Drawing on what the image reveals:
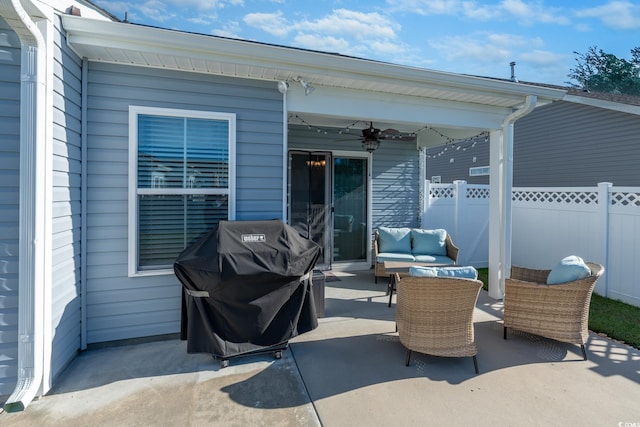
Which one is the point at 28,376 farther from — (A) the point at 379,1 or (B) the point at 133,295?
(A) the point at 379,1

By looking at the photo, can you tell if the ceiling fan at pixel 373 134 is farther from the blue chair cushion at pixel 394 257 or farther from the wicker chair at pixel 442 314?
the wicker chair at pixel 442 314

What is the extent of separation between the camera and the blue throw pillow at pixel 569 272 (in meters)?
2.99

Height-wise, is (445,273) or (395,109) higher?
(395,109)

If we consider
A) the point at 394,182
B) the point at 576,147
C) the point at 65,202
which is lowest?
the point at 65,202

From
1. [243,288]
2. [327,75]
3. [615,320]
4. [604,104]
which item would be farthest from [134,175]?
[604,104]

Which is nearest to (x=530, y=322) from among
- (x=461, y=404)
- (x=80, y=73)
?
(x=461, y=404)

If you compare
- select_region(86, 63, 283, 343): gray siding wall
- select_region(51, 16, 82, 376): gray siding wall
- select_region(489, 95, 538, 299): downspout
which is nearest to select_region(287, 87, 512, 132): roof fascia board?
select_region(489, 95, 538, 299): downspout

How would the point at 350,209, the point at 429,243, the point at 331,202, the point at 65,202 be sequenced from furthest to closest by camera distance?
the point at 350,209 < the point at 331,202 < the point at 429,243 < the point at 65,202

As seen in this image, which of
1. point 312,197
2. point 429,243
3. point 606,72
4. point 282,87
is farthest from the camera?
point 606,72

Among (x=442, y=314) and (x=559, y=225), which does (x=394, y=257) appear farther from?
(x=559, y=225)

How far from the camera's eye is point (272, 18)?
635 cm

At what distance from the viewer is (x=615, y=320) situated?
12.7ft

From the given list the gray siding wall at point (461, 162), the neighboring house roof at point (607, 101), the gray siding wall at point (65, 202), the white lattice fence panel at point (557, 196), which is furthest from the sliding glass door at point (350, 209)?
the neighboring house roof at point (607, 101)

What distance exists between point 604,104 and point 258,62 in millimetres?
7807
